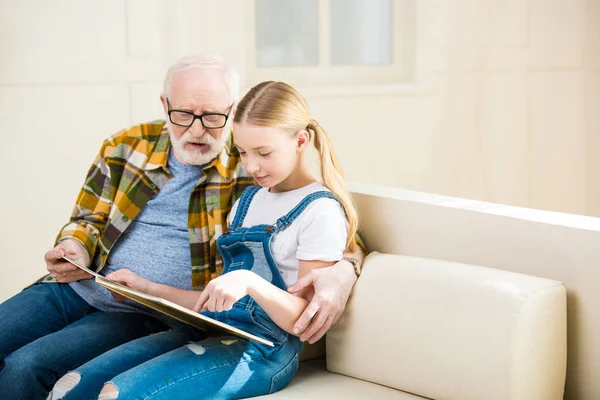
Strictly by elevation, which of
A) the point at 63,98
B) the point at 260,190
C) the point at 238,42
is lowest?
the point at 260,190

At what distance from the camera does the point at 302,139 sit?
2121 mm

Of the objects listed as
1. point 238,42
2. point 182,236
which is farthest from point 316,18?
point 182,236

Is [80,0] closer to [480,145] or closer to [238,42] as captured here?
[238,42]

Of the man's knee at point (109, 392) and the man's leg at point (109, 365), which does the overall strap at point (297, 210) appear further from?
the man's knee at point (109, 392)

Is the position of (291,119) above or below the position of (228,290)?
above

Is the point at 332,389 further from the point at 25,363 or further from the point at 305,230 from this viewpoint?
the point at 25,363

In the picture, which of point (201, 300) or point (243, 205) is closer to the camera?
point (201, 300)

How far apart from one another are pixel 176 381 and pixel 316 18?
9.76 ft

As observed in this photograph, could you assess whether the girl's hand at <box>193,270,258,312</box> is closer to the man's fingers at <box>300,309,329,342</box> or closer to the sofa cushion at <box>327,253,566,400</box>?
the man's fingers at <box>300,309,329,342</box>

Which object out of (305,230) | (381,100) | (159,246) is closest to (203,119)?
(159,246)

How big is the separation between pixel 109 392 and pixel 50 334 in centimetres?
45

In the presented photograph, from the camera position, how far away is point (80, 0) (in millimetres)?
3643

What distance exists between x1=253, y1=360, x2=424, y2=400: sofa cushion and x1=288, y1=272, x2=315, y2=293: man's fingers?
9.4 inches

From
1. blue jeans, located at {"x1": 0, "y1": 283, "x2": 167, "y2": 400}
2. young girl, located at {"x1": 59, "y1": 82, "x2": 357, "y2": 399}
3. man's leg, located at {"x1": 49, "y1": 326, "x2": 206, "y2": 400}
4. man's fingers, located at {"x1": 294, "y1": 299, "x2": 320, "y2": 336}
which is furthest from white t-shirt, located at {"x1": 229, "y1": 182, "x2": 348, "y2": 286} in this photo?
blue jeans, located at {"x1": 0, "y1": 283, "x2": 167, "y2": 400}
